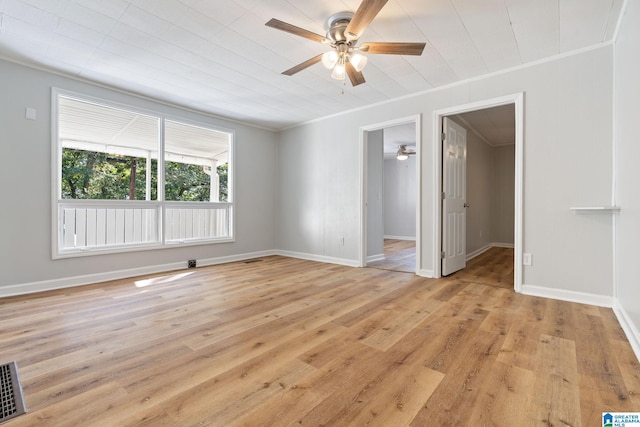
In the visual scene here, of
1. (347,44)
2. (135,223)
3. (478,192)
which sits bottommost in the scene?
(135,223)

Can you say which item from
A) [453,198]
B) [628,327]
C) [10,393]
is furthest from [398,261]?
[10,393]

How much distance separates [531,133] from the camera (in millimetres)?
3078

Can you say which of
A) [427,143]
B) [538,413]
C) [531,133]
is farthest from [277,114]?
[538,413]

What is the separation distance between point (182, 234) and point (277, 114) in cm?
247

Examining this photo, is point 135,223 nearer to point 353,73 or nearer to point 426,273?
point 353,73

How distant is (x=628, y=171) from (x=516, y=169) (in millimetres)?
1108

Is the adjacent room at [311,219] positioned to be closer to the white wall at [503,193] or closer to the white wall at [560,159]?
the white wall at [560,159]

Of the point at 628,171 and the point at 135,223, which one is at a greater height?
the point at 628,171

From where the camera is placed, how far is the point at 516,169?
321 centimetres

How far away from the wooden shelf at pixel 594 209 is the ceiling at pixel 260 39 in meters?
1.53

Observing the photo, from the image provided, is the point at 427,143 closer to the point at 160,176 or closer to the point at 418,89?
the point at 418,89

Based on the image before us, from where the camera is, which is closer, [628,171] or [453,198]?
[628,171]

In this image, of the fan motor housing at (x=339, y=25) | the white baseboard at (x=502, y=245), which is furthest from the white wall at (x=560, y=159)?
the white baseboard at (x=502, y=245)

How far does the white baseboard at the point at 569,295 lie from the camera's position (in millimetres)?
2664
